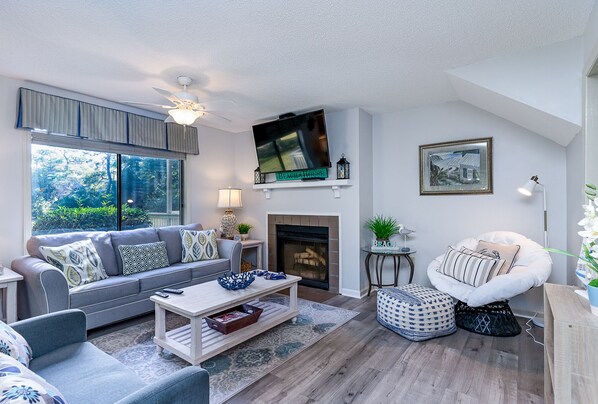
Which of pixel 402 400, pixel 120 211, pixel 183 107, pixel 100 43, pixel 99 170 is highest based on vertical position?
pixel 100 43

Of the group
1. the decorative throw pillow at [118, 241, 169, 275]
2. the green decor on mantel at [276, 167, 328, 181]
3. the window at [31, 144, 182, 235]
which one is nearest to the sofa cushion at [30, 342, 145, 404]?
the decorative throw pillow at [118, 241, 169, 275]

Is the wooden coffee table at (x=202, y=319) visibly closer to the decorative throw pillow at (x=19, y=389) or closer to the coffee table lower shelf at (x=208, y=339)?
the coffee table lower shelf at (x=208, y=339)

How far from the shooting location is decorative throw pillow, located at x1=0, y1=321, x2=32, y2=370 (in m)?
1.18

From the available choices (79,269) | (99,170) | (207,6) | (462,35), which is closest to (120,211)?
(99,170)

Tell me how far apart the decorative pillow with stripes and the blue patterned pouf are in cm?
25

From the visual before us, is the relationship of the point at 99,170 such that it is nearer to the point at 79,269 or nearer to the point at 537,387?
the point at 79,269

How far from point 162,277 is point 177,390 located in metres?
2.37

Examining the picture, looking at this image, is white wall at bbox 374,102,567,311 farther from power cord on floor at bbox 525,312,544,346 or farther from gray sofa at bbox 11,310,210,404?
gray sofa at bbox 11,310,210,404

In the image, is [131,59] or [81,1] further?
[131,59]

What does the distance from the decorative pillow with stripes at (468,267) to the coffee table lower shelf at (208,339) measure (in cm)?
169

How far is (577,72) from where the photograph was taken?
7.31 feet

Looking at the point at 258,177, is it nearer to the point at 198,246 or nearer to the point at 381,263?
the point at 198,246

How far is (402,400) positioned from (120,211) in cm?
372

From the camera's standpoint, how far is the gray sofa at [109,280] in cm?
248
